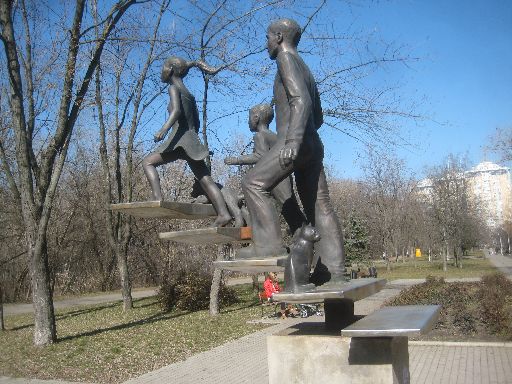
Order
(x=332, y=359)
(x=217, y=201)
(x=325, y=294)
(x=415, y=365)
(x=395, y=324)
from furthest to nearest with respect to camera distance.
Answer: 1. (x=415, y=365)
2. (x=217, y=201)
3. (x=332, y=359)
4. (x=395, y=324)
5. (x=325, y=294)

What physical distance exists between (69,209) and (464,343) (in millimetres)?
26139

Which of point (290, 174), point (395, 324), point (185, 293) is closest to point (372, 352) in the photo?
point (395, 324)

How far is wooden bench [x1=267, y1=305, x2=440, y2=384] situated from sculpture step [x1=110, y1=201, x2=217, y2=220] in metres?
1.40

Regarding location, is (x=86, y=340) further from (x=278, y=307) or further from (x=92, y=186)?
(x=92, y=186)

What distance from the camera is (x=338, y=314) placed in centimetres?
449

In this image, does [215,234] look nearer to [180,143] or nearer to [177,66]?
[180,143]

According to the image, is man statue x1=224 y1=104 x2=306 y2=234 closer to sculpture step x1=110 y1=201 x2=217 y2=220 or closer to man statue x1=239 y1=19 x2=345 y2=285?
man statue x1=239 y1=19 x2=345 y2=285

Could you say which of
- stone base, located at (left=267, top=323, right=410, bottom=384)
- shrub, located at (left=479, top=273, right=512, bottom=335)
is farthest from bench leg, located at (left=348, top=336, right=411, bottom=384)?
shrub, located at (left=479, top=273, right=512, bottom=335)

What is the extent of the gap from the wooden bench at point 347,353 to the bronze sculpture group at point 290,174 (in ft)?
1.48

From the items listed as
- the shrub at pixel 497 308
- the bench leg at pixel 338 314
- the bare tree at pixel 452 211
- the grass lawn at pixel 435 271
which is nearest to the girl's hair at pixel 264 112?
the bench leg at pixel 338 314

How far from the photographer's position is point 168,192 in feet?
74.4

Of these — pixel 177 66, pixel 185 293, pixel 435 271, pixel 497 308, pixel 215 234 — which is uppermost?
pixel 177 66

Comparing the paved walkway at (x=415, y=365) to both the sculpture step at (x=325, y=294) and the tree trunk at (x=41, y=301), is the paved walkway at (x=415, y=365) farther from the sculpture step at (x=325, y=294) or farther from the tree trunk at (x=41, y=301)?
the sculpture step at (x=325, y=294)

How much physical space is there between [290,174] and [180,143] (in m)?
1.43
